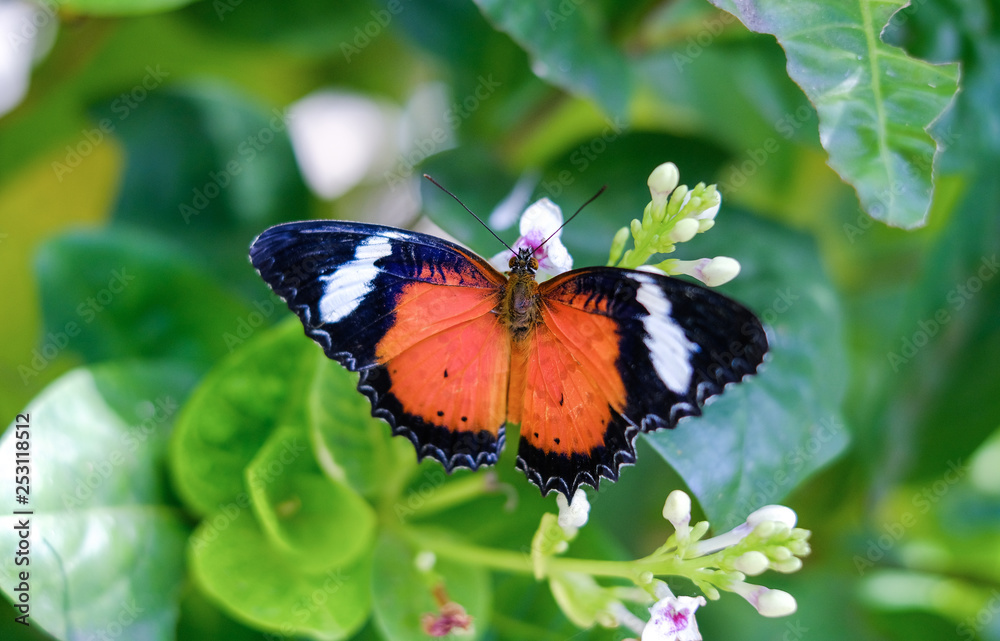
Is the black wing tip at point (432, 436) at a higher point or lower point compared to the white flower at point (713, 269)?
lower

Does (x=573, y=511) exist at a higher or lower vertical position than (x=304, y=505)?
higher

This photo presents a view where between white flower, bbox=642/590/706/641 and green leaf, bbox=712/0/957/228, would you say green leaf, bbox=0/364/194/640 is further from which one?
green leaf, bbox=712/0/957/228

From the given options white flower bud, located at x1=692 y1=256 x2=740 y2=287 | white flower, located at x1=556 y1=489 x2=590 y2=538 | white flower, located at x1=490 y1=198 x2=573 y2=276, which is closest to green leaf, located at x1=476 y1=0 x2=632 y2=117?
white flower, located at x1=490 y1=198 x2=573 y2=276

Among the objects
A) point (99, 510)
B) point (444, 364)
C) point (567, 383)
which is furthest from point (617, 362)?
point (99, 510)

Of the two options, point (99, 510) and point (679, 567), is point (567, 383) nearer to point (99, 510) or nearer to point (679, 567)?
point (679, 567)

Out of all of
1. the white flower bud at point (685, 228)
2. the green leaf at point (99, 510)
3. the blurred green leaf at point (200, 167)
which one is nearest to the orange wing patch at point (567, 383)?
the white flower bud at point (685, 228)

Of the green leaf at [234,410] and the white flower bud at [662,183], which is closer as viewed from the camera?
the white flower bud at [662,183]

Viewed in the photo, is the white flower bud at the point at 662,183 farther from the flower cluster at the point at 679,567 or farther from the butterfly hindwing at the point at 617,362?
the flower cluster at the point at 679,567
